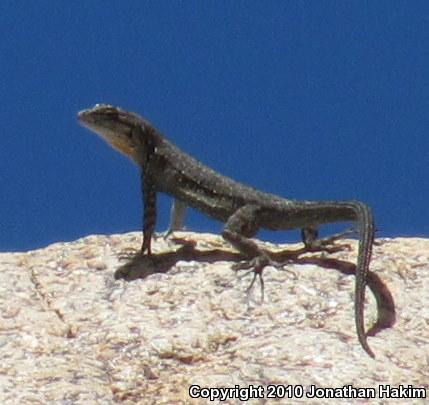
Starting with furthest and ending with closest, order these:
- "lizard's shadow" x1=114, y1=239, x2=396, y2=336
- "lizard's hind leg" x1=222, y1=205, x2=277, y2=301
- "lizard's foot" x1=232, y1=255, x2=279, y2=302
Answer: "lizard's hind leg" x1=222, y1=205, x2=277, y2=301, "lizard's foot" x1=232, y1=255, x2=279, y2=302, "lizard's shadow" x1=114, y1=239, x2=396, y2=336

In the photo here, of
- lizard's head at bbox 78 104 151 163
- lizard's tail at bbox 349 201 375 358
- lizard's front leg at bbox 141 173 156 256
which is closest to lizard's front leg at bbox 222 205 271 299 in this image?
lizard's front leg at bbox 141 173 156 256

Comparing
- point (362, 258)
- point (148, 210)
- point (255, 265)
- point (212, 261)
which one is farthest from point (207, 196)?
point (362, 258)

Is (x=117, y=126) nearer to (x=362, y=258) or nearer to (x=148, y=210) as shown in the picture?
(x=148, y=210)

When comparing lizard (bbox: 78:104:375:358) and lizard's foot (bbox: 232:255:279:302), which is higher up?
lizard (bbox: 78:104:375:358)

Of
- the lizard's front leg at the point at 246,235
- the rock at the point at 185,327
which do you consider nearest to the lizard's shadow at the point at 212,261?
the rock at the point at 185,327

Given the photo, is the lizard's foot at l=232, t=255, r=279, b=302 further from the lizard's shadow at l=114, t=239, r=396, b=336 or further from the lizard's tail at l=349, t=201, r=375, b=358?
the lizard's tail at l=349, t=201, r=375, b=358

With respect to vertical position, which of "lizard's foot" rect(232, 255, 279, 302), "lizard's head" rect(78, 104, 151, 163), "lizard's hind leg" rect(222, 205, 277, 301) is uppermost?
"lizard's head" rect(78, 104, 151, 163)

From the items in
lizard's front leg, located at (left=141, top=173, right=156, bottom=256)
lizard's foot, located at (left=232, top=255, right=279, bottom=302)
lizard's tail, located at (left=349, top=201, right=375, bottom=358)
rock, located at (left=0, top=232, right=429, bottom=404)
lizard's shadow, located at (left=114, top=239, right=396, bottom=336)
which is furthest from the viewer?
lizard's front leg, located at (left=141, top=173, right=156, bottom=256)
